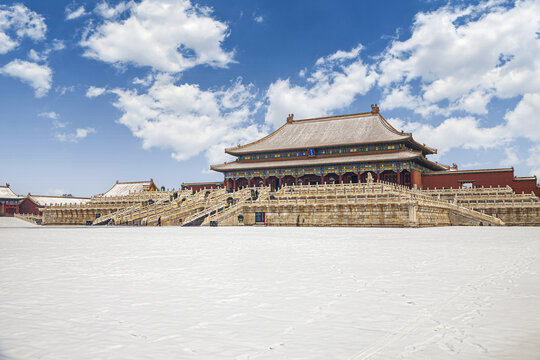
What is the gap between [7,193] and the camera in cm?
7438

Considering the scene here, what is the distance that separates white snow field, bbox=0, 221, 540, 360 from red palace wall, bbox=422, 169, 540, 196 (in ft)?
117

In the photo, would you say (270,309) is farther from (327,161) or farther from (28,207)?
(28,207)

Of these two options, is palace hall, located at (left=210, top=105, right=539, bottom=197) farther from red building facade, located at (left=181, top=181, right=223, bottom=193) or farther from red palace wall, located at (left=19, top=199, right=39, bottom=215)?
red palace wall, located at (left=19, top=199, right=39, bottom=215)

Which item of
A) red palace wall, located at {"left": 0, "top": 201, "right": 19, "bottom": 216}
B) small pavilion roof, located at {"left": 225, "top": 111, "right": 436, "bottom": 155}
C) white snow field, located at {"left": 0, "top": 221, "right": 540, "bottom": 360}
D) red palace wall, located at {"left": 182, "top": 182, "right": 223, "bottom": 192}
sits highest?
small pavilion roof, located at {"left": 225, "top": 111, "right": 436, "bottom": 155}

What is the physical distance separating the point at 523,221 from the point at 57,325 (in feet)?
115

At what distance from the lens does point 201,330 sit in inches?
200

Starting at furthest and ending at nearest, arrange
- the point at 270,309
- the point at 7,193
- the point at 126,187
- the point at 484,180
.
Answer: the point at 7,193
the point at 126,187
the point at 484,180
the point at 270,309

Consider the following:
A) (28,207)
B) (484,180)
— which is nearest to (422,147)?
(484,180)

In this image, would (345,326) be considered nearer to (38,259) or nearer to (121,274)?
(121,274)

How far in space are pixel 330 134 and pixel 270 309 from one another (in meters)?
51.4

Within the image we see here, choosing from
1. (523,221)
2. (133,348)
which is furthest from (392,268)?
(523,221)

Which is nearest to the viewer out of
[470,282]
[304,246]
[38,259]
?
[470,282]

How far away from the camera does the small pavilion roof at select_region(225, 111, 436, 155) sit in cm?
5141

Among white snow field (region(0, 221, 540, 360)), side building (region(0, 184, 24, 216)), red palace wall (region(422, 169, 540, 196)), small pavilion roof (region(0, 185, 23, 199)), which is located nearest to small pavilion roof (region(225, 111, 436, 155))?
red palace wall (region(422, 169, 540, 196))
